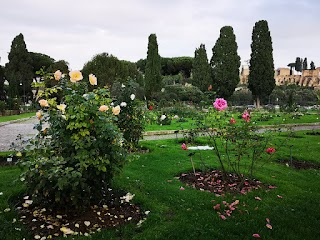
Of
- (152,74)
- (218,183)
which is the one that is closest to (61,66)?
(152,74)

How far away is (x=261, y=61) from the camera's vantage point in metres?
28.6

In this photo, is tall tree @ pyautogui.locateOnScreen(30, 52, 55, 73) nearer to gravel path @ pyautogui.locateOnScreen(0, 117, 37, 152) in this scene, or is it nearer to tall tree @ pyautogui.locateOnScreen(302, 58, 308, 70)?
gravel path @ pyautogui.locateOnScreen(0, 117, 37, 152)

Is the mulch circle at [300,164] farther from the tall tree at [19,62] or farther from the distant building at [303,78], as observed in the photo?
the distant building at [303,78]

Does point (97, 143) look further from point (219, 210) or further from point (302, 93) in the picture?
point (302, 93)

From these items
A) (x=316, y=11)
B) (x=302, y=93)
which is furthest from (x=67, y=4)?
(x=302, y=93)

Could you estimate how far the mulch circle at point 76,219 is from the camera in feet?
10.5

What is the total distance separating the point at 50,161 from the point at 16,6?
9523mm

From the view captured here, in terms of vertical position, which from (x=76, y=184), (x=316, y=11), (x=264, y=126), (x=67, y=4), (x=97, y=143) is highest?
(x=67, y=4)

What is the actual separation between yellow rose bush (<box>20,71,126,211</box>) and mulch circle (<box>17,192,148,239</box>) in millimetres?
120

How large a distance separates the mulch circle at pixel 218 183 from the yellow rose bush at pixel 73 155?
174 centimetres

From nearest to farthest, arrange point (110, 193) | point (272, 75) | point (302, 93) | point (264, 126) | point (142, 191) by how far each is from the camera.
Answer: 1. point (110, 193)
2. point (142, 191)
3. point (264, 126)
4. point (272, 75)
5. point (302, 93)

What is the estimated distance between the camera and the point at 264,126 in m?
14.6

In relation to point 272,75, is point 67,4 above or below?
above

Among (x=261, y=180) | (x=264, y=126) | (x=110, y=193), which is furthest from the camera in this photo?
(x=264, y=126)
